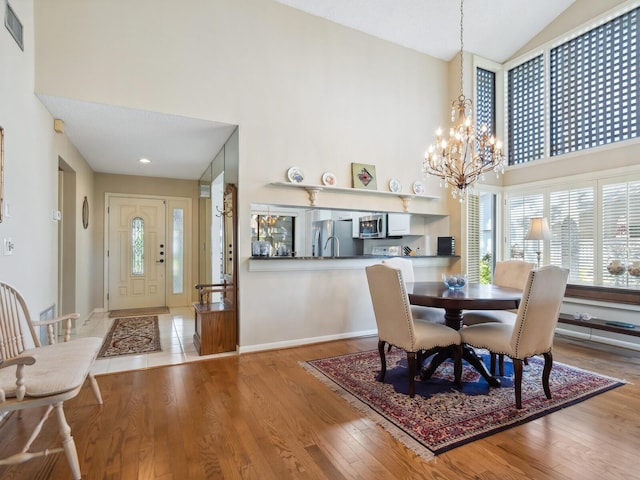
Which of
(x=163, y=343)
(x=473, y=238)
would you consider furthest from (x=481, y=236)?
(x=163, y=343)

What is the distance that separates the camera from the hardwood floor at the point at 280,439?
5.72 feet

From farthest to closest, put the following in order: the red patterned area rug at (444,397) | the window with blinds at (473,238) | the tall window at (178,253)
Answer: the tall window at (178,253), the window with blinds at (473,238), the red patterned area rug at (444,397)

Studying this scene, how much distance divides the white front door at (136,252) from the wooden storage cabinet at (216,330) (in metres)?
3.12

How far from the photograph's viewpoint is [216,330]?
357 cm

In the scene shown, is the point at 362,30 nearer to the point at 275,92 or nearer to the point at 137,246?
the point at 275,92

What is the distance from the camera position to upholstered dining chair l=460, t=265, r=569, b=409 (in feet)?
7.66

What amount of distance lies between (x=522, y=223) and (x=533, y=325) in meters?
3.05

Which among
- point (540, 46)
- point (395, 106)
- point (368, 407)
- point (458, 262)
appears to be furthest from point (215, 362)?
point (540, 46)

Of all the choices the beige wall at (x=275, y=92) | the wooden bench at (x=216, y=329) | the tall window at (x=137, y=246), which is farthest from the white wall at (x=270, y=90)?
the tall window at (x=137, y=246)

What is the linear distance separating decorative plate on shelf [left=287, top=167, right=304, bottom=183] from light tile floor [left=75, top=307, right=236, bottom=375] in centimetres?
201

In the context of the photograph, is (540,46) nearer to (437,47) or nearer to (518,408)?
(437,47)

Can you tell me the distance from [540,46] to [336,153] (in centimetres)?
335

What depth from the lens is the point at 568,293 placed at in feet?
14.1

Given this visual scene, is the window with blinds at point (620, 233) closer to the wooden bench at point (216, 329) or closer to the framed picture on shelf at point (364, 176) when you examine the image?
the framed picture on shelf at point (364, 176)
